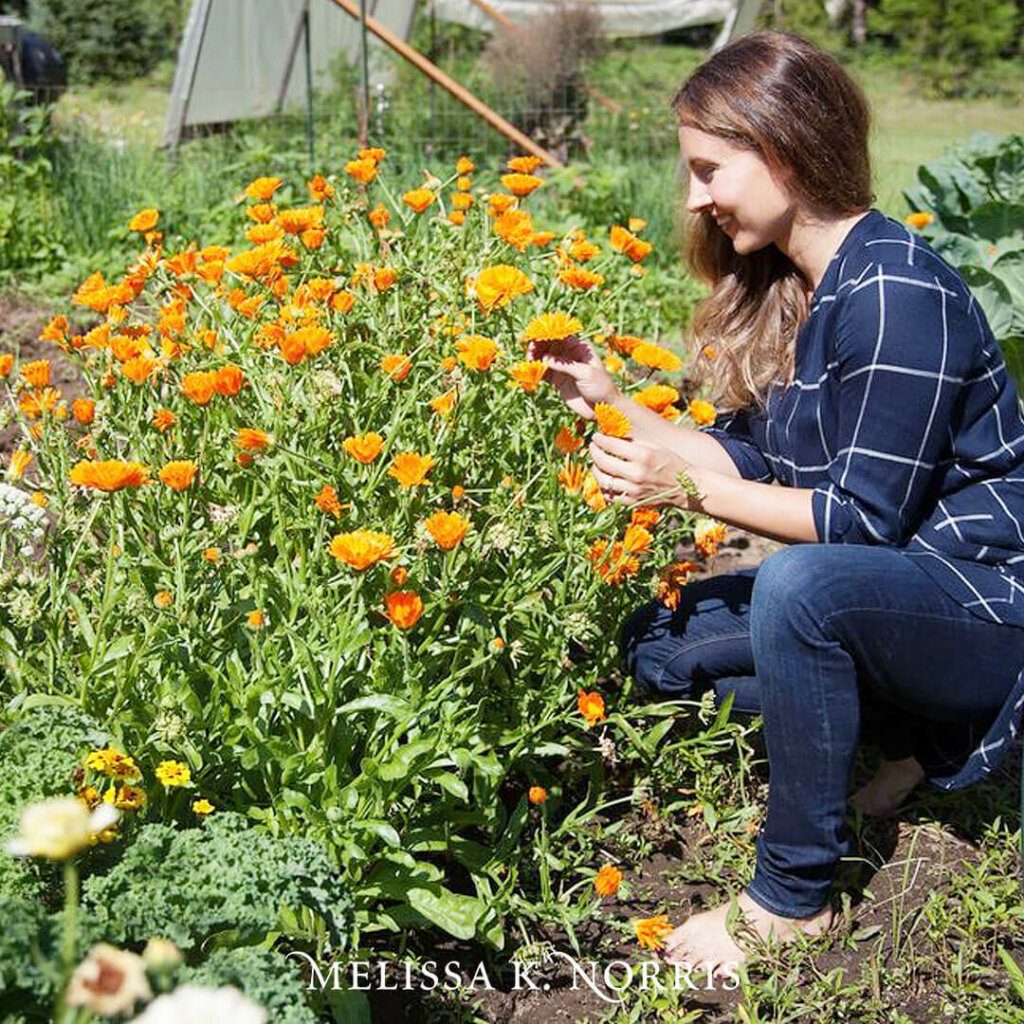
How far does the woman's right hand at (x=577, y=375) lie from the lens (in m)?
2.33

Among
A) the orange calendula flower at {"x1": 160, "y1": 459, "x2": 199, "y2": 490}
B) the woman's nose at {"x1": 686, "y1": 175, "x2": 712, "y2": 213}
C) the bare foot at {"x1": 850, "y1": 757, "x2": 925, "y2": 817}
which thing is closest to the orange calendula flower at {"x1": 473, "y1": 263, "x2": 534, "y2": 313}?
the woman's nose at {"x1": 686, "y1": 175, "x2": 712, "y2": 213}

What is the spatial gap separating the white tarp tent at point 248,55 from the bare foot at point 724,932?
22.1ft

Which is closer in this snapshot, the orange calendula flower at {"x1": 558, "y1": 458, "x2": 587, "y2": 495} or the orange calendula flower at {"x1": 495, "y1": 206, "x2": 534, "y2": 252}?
the orange calendula flower at {"x1": 558, "y1": 458, "x2": 587, "y2": 495}

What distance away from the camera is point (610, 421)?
2166 mm

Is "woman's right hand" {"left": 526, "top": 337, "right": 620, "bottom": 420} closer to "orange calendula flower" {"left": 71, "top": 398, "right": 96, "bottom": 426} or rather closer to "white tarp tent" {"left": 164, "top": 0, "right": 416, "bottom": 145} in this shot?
"orange calendula flower" {"left": 71, "top": 398, "right": 96, "bottom": 426}

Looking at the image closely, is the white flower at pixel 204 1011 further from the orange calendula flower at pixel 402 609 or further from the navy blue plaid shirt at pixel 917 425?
the navy blue plaid shirt at pixel 917 425

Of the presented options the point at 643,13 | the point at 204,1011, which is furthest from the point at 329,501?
the point at 643,13

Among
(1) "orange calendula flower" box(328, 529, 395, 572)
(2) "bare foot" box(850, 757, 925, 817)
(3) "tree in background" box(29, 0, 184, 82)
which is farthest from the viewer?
(3) "tree in background" box(29, 0, 184, 82)

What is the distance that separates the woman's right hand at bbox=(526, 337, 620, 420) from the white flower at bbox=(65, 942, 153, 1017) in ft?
4.88

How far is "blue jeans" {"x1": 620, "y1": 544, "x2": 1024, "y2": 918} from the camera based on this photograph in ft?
6.98

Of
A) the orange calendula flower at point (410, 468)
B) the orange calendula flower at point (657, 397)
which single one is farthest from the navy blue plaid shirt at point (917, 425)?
the orange calendula flower at point (410, 468)

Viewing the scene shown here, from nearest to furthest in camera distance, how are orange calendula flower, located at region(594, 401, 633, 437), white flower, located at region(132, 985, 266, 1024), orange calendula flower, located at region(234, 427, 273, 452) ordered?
1. white flower, located at region(132, 985, 266, 1024)
2. orange calendula flower, located at region(234, 427, 273, 452)
3. orange calendula flower, located at region(594, 401, 633, 437)

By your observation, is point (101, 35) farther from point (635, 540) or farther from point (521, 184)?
point (635, 540)

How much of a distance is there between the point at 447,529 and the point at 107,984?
963mm
